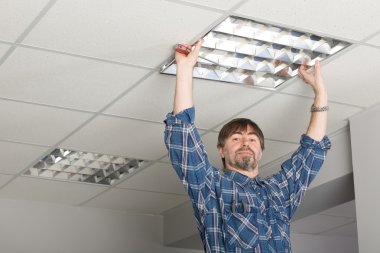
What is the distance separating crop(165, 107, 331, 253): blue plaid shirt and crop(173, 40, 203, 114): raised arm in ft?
0.12

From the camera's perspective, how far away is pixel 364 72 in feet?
11.7

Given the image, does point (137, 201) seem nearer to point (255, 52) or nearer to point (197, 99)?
point (197, 99)

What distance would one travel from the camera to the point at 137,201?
5699mm

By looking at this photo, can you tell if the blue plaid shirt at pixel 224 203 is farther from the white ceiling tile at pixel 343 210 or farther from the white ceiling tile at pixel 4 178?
the white ceiling tile at pixel 343 210

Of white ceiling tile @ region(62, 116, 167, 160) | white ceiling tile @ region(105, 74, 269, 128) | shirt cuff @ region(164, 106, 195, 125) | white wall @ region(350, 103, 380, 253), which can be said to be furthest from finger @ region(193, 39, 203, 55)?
white wall @ region(350, 103, 380, 253)

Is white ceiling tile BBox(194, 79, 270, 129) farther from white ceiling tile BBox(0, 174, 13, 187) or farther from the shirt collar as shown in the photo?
white ceiling tile BBox(0, 174, 13, 187)

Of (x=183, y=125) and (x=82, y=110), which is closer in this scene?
(x=183, y=125)

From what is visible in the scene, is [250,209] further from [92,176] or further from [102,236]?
[102,236]

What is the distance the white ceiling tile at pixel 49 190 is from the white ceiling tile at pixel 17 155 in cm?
23

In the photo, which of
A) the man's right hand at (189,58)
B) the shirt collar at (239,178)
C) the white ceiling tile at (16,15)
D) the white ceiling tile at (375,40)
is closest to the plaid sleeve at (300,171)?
the shirt collar at (239,178)

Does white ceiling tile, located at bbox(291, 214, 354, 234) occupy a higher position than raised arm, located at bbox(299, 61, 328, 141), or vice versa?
white ceiling tile, located at bbox(291, 214, 354, 234)

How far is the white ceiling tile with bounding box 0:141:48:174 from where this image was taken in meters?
4.52

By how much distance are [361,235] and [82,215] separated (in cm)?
251

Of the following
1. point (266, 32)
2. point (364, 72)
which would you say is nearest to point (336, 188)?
point (364, 72)
